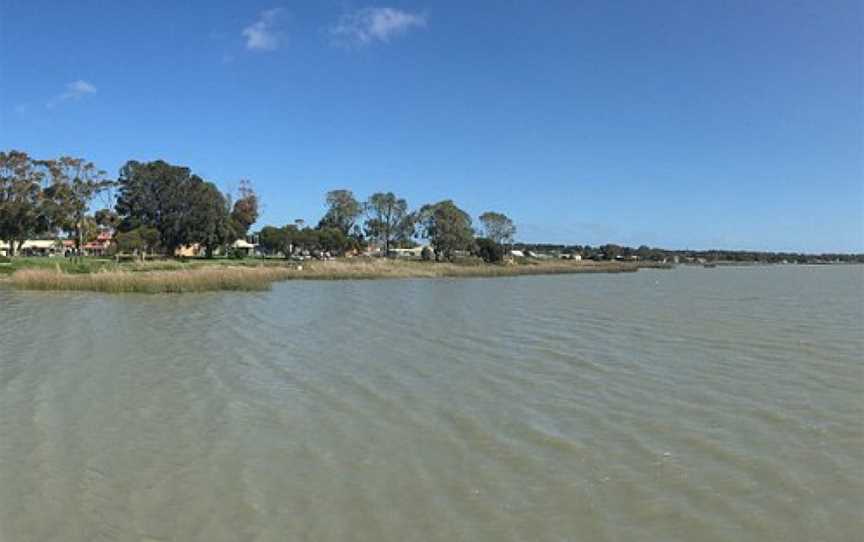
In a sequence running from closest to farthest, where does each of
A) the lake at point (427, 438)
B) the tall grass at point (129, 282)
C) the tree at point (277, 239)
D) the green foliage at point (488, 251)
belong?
the lake at point (427, 438)
the tall grass at point (129, 282)
the tree at point (277, 239)
the green foliage at point (488, 251)

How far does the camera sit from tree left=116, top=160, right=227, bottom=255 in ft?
291

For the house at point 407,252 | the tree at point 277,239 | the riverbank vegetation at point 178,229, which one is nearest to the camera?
the riverbank vegetation at point 178,229

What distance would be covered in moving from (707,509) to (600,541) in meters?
1.46

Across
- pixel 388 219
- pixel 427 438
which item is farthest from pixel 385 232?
pixel 427 438

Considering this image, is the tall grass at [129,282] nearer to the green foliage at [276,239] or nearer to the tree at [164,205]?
the tree at [164,205]

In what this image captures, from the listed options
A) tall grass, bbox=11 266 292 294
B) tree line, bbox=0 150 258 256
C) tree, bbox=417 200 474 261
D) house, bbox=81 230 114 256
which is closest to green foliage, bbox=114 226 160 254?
tree line, bbox=0 150 258 256

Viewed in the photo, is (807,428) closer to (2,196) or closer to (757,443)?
(757,443)

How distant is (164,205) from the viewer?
8912 cm

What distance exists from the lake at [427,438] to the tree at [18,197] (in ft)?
207

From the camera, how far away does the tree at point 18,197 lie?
73312 millimetres

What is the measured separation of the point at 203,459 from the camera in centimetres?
824

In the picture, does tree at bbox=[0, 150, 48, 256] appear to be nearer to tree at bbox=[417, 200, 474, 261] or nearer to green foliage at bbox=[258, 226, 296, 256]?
green foliage at bbox=[258, 226, 296, 256]

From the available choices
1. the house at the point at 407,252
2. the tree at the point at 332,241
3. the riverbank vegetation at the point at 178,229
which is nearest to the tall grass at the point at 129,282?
the riverbank vegetation at the point at 178,229

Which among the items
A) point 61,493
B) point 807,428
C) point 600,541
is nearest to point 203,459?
point 61,493
